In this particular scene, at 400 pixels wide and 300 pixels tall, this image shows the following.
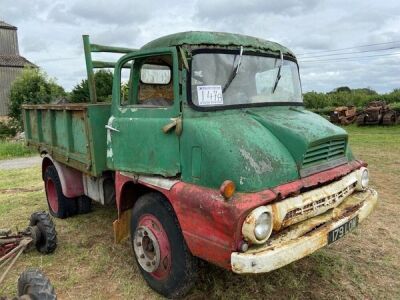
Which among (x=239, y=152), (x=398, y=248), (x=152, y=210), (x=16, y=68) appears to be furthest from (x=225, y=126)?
(x=16, y=68)

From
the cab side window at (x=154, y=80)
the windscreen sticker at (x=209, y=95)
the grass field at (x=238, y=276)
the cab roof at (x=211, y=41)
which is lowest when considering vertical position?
the grass field at (x=238, y=276)

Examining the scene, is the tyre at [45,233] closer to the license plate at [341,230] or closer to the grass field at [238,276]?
the grass field at [238,276]

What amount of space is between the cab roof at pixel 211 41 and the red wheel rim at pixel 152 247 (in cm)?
162

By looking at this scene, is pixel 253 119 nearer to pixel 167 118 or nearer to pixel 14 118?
pixel 167 118

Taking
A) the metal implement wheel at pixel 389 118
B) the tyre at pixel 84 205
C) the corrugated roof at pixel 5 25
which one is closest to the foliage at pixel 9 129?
the metal implement wheel at pixel 389 118

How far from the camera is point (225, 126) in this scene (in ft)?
11.7

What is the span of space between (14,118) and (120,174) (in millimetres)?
25551

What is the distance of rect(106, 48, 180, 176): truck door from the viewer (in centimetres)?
380

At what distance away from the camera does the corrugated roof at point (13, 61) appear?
4400 centimetres

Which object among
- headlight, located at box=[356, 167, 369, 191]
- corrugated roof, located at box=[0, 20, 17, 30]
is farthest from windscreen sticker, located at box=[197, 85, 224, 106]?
corrugated roof, located at box=[0, 20, 17, 30]

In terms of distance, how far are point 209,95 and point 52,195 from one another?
13.3 ft

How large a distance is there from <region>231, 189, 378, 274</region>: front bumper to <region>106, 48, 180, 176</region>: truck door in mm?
1035

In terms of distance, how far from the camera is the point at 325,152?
3.95 metres

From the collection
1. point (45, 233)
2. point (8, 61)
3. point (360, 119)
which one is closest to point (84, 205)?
point (45, 233)
